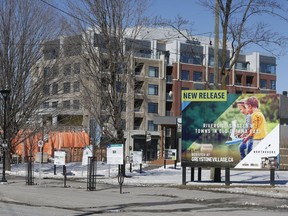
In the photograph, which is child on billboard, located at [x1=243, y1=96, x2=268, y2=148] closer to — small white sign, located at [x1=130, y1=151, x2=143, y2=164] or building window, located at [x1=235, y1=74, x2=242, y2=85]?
small white sign, located at [x1=130, y1=151, x2=143, y2=164]

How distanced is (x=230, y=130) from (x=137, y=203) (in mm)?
8444

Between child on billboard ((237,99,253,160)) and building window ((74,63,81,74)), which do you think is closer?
child on billboard ((237,99,253,160))

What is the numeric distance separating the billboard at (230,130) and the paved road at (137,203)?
2883mm

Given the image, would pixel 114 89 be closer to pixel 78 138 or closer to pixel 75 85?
pixel 75 85

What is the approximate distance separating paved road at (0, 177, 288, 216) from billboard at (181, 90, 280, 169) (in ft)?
9.46

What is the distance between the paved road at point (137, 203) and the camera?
50.4ft

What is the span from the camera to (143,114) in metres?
93.6

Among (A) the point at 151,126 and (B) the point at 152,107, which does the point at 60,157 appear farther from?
(B) the point at 152,107

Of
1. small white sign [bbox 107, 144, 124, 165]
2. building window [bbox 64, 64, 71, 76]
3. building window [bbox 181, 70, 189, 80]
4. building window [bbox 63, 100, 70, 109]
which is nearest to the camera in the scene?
small white sign [bbox 107, 144, 124, 165]

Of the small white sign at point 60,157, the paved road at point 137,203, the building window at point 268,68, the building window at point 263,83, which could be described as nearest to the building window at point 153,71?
the building window at point 263,83

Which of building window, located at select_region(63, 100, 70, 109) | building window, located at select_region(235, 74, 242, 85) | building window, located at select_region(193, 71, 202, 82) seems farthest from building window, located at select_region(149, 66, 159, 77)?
building window, located at select_region(63, 100, 70, 109)

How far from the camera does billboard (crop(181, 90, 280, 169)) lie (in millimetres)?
24484

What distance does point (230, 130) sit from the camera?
24891mm

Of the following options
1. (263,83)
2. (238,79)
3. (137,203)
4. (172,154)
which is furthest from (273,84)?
(137,203)
